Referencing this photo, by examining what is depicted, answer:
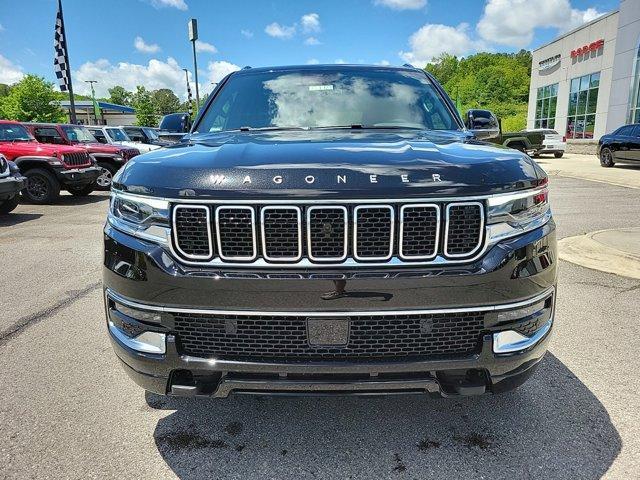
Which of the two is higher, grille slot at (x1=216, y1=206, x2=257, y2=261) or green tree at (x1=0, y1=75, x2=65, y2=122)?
green tree at (x1=0, y1=75, x2=65, y2=122)

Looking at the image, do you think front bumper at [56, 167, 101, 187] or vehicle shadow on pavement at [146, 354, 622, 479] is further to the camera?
→ front bumper at [56, 167, 101, 187]

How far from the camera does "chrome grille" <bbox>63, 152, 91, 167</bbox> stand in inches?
446

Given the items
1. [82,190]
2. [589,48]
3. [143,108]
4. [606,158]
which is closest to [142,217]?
[82,190]

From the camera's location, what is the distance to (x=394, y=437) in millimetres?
2416

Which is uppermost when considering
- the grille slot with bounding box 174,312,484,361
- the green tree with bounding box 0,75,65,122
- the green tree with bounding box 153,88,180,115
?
the green tree with bounding box 153,88,180,115

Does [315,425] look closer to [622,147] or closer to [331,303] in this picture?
[331,303]

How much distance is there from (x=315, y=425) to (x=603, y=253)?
4677 millimetres

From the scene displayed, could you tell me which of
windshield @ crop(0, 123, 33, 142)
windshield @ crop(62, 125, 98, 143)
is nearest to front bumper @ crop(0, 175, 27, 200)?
windshield @ crop(0, 123, 33, 142)

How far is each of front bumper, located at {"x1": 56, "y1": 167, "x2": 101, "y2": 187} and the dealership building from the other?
25250 mm

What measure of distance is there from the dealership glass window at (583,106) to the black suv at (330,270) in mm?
32045

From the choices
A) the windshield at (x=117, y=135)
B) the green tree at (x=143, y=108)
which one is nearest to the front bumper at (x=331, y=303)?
the windshield at (x=117, y=135)

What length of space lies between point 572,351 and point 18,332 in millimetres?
3982

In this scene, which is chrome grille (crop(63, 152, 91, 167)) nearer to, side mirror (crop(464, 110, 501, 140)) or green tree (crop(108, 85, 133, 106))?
side mirror (crop(464, 110, 501, 140))

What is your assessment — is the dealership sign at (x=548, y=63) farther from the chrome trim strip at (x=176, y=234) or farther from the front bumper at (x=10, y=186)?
the chrome trim strip at (x=176, y=234)
